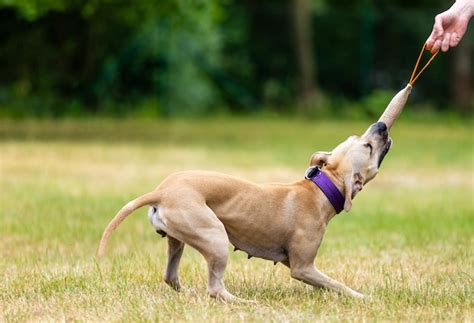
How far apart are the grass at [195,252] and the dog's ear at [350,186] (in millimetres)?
513

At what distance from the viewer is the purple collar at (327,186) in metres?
5.96

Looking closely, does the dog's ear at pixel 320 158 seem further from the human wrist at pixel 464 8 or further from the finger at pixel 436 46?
the human wrist at pixel 464 8

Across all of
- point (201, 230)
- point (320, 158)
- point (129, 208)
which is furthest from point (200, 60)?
point (201, 230)

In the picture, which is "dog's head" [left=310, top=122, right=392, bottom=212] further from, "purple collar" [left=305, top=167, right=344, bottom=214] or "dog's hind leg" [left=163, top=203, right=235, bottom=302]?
"dog's hind leg" [left=163, top=203, right=235, bottom=302]

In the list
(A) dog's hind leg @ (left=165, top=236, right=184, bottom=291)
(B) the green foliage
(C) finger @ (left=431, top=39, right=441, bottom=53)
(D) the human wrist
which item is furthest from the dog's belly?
(B) the green foliage

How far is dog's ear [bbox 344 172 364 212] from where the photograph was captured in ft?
19.4

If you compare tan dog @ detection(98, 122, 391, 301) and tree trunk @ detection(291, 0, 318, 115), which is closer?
tan dog @ detection(98, 122, 391, 301)

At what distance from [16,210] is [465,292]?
5186 millimetres

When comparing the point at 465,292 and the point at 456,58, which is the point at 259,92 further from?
the point at 465,292

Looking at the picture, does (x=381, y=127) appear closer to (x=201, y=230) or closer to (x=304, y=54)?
(x=201, y=230)

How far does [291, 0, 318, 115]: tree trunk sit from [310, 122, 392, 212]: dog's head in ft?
74.1

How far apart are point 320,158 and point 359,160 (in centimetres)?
26

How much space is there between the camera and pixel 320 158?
6102 millimetres

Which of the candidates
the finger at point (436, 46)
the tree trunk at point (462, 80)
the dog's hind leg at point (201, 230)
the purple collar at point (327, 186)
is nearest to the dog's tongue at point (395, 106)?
the finger at point (436, 46)
